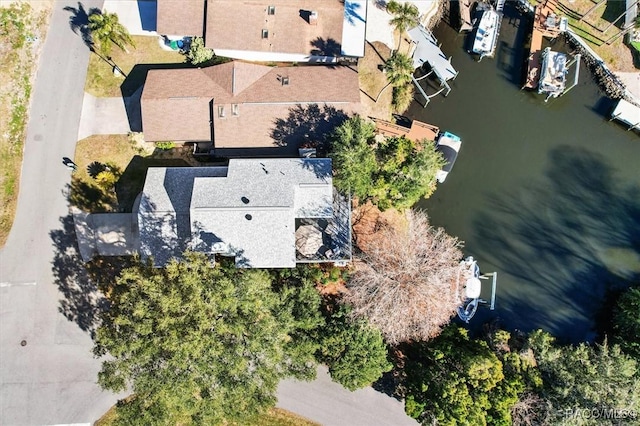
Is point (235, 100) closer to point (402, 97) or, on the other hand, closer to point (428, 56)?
point (402, 97)

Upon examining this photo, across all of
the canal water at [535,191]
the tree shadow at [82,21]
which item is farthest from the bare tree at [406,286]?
the tree shadow at [82,21]

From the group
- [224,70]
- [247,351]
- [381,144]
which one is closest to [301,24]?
[224,70]

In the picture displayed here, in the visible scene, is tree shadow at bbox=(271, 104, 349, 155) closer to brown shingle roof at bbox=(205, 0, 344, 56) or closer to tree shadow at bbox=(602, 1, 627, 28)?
brown shingle roof at bbox=(205, 0, 344, 56)

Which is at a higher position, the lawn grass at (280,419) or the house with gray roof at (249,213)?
the house with gray roof at (249,213)

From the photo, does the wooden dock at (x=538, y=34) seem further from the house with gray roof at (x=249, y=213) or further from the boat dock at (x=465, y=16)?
the house with gray roof at (x=249, y=213)

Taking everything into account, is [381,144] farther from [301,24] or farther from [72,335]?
[72,335]

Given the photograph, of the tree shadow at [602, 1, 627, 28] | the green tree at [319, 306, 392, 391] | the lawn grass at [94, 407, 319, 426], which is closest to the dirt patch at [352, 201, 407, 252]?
the green tree at [319, 306, 392, 391]
